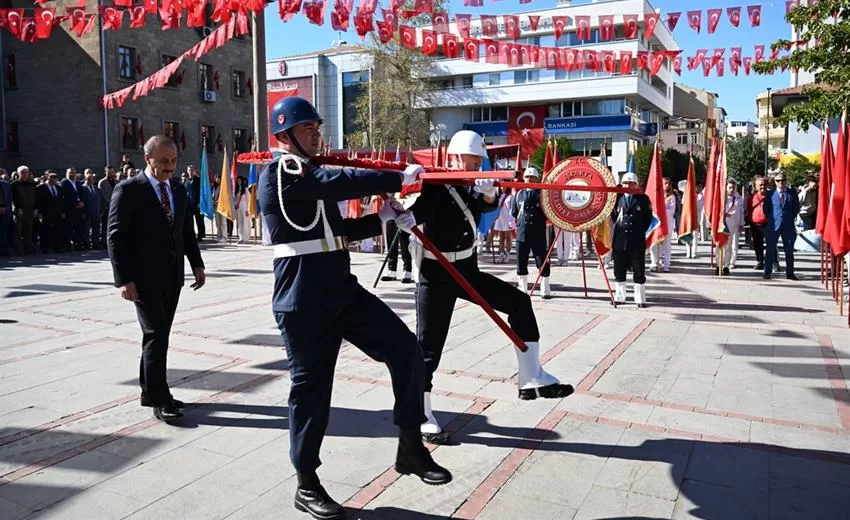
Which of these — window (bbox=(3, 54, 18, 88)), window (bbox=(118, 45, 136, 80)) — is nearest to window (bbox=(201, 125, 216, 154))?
window (bbox=(118, 45, 136, 80))

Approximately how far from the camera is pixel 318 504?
11.3ft

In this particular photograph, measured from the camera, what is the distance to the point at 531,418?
5.00 m

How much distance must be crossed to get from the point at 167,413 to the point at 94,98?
33760 mm

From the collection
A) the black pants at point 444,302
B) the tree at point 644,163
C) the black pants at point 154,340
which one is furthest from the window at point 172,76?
the black pants at point 444,302

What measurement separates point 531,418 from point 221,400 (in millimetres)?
2456

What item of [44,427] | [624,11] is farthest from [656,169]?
[624,11]

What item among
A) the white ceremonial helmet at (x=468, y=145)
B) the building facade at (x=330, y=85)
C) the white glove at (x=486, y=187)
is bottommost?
the white glove at (x=486, y=187)

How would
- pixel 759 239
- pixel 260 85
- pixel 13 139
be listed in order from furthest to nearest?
pixel 13 139 < pixel 260 85 < pixel 759 239

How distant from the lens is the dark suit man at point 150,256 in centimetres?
489

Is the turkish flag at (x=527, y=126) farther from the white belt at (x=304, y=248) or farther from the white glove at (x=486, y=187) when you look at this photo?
the white belt at (x=304, y=248)

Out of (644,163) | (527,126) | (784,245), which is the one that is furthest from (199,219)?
(527,126)

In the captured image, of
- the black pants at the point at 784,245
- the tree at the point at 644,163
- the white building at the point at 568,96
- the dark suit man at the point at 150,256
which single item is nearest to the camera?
the dark suit man at the point at 150,256

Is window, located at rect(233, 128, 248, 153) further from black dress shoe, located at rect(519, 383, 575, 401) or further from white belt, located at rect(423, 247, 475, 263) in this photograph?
black dress shoe, located at rect(519, 383, 575, 401)

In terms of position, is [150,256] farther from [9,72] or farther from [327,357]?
[9,72]
